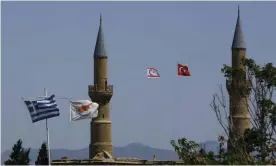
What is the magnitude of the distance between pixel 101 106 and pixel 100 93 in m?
1.06

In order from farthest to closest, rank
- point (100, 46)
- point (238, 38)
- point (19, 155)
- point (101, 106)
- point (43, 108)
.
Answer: point (100, 46) < point (238, 38) < point (101, 106) < point (19, 155) < point (43, 108)

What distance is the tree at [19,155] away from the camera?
237 feet

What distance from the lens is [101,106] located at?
3438 inches

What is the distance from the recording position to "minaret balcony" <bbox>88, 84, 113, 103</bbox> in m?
87.0

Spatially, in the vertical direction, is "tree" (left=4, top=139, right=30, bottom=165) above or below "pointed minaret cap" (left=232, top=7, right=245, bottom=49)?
below

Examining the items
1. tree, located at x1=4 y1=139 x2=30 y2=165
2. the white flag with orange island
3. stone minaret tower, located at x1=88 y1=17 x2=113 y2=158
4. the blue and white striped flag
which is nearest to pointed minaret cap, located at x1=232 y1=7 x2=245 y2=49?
stone minaret tower, located at x1=88 y1=17 x2=113 y2=158

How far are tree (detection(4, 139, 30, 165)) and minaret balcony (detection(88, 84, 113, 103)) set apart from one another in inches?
368

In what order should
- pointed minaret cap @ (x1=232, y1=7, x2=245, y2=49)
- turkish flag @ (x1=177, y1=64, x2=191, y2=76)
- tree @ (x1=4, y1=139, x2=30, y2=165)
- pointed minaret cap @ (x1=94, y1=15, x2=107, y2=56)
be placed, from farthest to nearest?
pointed minaret cap @ (x1=94, y1=15, x2=107, y2=56) < pointed minaret cap @ (x1=232, y1=7, x2=245, y2=49) < tree @ (x1=4, y1=139, x2=30, y2=165) < turkish flag @ (x1=177, y1=64, x2=191, y2=76)

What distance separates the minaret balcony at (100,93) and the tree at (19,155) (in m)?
9.34

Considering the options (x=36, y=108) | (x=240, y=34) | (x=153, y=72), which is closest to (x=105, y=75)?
(x=240, y=34)

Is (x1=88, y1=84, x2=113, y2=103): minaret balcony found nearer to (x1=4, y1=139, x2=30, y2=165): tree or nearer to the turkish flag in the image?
(x1=4, y1=139, x2=30, y2=165): tree

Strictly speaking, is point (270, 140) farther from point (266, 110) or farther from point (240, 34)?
point (240, 34)

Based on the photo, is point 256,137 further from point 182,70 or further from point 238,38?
point 238,38

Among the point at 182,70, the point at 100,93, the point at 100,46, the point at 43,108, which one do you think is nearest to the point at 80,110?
the point at 43,108
